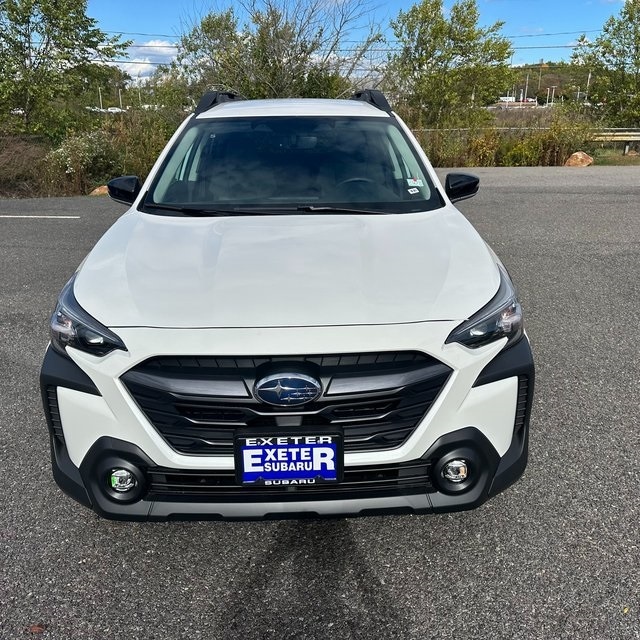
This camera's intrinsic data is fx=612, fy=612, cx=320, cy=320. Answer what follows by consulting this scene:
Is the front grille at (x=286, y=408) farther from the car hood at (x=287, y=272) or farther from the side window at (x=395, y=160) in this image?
the side window at (x=395, y=160)

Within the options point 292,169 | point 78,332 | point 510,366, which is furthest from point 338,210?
point 78,332

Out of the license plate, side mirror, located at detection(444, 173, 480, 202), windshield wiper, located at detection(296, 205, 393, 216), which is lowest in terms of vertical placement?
the license plate

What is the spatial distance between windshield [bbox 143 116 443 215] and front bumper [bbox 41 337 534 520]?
123 centimetres

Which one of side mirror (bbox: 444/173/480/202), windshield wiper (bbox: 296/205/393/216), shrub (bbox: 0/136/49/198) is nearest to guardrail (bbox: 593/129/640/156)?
shrub (bbox: 0/136/49/198)

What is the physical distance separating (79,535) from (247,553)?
701 mm

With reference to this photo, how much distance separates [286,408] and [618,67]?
85.5ft

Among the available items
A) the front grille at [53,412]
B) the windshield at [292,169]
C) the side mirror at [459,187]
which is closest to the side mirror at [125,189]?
the windshield at [292,169]

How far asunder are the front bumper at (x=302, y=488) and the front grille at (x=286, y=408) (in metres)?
0.07

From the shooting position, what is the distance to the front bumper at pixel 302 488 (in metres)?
2.02

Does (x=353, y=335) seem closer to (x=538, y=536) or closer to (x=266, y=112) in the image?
(x=538, y=536)

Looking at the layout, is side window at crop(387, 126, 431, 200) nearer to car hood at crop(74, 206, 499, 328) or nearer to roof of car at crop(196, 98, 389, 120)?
roof of car at crop(196, 98, 389, 120)

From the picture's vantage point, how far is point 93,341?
207 cm

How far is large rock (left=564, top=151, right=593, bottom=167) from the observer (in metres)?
16.7

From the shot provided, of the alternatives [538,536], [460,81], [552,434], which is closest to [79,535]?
[538,536]
